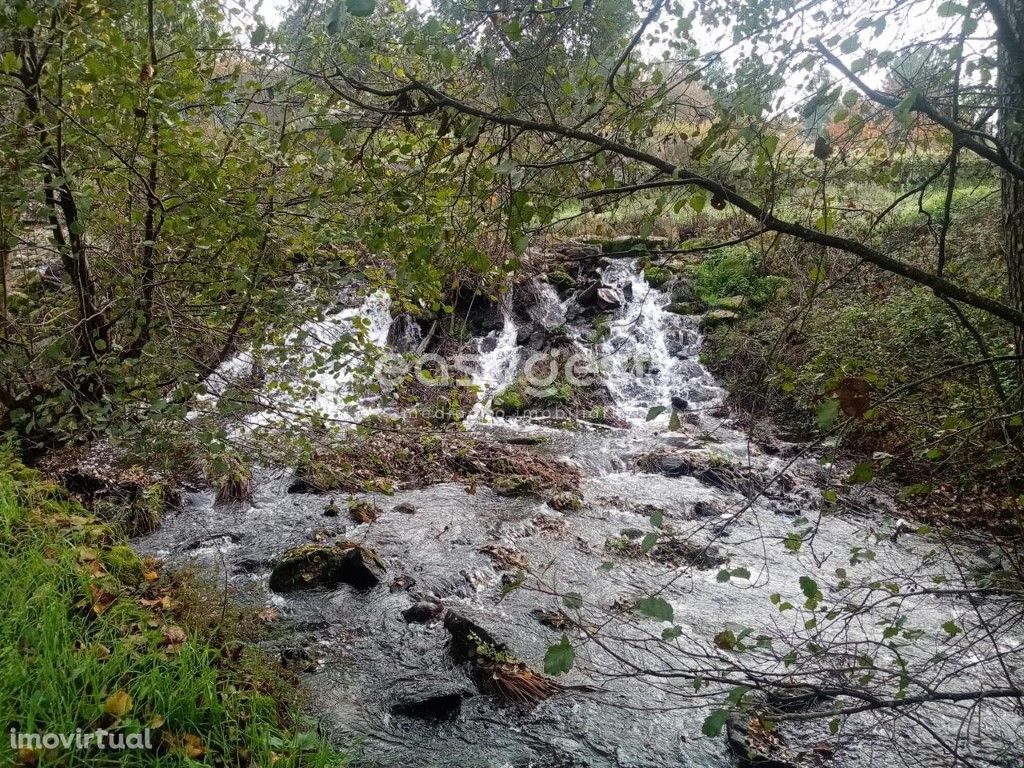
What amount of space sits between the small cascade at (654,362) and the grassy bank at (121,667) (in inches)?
337

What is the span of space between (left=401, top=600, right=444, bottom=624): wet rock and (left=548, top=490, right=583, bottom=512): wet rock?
2.68 metres

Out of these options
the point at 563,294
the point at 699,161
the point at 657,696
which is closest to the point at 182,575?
the point at 657,696

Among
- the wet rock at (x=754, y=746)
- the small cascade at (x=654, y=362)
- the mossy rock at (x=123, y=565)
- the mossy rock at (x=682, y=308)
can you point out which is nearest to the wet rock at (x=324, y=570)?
the mossy rock at (x=123, y=565)

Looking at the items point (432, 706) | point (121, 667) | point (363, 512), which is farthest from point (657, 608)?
point (363, 512)

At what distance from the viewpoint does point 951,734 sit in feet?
12.2

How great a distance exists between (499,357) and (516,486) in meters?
5.25

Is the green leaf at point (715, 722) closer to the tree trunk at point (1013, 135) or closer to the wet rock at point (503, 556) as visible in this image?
the tree trunk at point (1013, 135)

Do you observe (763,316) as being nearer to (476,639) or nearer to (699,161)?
(476,639)

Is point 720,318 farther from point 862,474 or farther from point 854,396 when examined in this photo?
point 862,474

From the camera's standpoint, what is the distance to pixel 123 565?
3992 millimetres

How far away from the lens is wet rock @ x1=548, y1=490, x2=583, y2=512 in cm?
757

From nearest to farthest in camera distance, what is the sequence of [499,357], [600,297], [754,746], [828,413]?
1. [828,413]
2. [754,746]
3. [499,357]
4. [600,297]

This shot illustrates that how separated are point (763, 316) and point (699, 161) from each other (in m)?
11.4

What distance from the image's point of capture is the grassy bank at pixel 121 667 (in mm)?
2455
